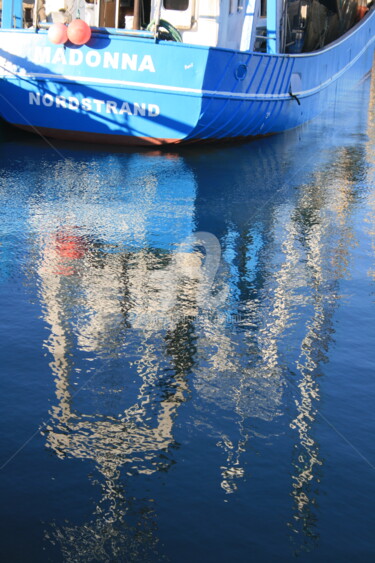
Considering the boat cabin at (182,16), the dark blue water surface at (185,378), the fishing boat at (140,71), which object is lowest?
the dark blue water surface at (185,378)

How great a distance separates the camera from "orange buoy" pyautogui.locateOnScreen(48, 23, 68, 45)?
12.6 m

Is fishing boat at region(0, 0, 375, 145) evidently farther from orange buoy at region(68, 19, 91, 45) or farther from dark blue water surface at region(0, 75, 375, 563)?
dark blue water surface at region(0, 75, 375, 563)

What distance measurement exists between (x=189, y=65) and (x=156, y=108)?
881mm

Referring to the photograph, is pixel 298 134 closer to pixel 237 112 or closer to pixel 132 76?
pixel 237 112

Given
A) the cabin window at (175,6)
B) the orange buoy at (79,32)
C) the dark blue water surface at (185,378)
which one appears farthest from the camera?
the cabin window at (175,6)

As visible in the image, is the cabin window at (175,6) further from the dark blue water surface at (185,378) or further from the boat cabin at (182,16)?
the dark blue water surface at (185,378)

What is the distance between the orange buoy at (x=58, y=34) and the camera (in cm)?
1262

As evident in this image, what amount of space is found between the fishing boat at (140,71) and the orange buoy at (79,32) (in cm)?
2

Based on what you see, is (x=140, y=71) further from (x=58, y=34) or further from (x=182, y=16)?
(x=182, y=16)

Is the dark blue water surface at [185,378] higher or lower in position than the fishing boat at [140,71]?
lower

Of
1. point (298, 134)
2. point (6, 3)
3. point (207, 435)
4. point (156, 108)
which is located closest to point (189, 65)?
point (156, 108)

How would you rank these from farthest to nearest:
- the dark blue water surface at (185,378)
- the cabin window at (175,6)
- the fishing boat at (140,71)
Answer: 1. the cabin window at (175,6)
2. the fishing boat at (140,71)
3. the dark blue water surface at (185,378)

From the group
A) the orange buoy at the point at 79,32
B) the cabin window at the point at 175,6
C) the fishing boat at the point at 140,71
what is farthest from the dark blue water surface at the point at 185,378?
the cabin window at the point at 175,6

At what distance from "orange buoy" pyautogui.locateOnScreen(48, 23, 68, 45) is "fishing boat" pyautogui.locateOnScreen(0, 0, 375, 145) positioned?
0.02 m
